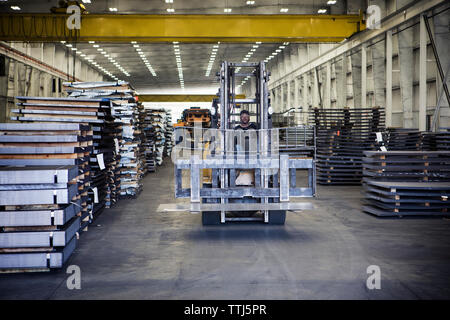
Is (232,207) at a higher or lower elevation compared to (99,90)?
lower

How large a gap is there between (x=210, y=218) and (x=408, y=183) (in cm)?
386

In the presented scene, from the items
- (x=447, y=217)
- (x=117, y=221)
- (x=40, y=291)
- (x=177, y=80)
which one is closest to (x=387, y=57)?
(x=447, y=217)

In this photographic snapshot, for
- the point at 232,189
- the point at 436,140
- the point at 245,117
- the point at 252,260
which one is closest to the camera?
the point at 252,260

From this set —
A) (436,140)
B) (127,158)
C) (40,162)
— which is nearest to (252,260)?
(40,162)

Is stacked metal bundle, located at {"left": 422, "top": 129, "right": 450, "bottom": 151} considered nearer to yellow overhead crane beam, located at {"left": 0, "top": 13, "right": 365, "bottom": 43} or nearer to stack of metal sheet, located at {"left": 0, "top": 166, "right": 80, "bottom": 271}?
yellow overhead crane beam, located at {"left": 0, "top": 13, "right": 365, "bottom": 43}

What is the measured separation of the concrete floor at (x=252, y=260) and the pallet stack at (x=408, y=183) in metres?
0.36

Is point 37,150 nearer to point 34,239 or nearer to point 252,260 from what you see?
point 34,239

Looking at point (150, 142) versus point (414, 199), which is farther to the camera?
point (150, 142)

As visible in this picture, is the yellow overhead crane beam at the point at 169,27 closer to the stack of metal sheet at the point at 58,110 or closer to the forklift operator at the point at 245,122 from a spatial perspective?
the stack of metal sheet at the point at 58,110

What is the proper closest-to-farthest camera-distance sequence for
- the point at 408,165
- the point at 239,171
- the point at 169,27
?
the point at 239,171
the point at 408,165
the point at 169,27

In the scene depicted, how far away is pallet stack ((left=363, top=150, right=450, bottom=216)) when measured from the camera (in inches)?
339

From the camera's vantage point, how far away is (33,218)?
5.17m

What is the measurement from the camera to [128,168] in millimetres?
11664

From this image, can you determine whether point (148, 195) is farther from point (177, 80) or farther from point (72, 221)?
point (177, 80)
